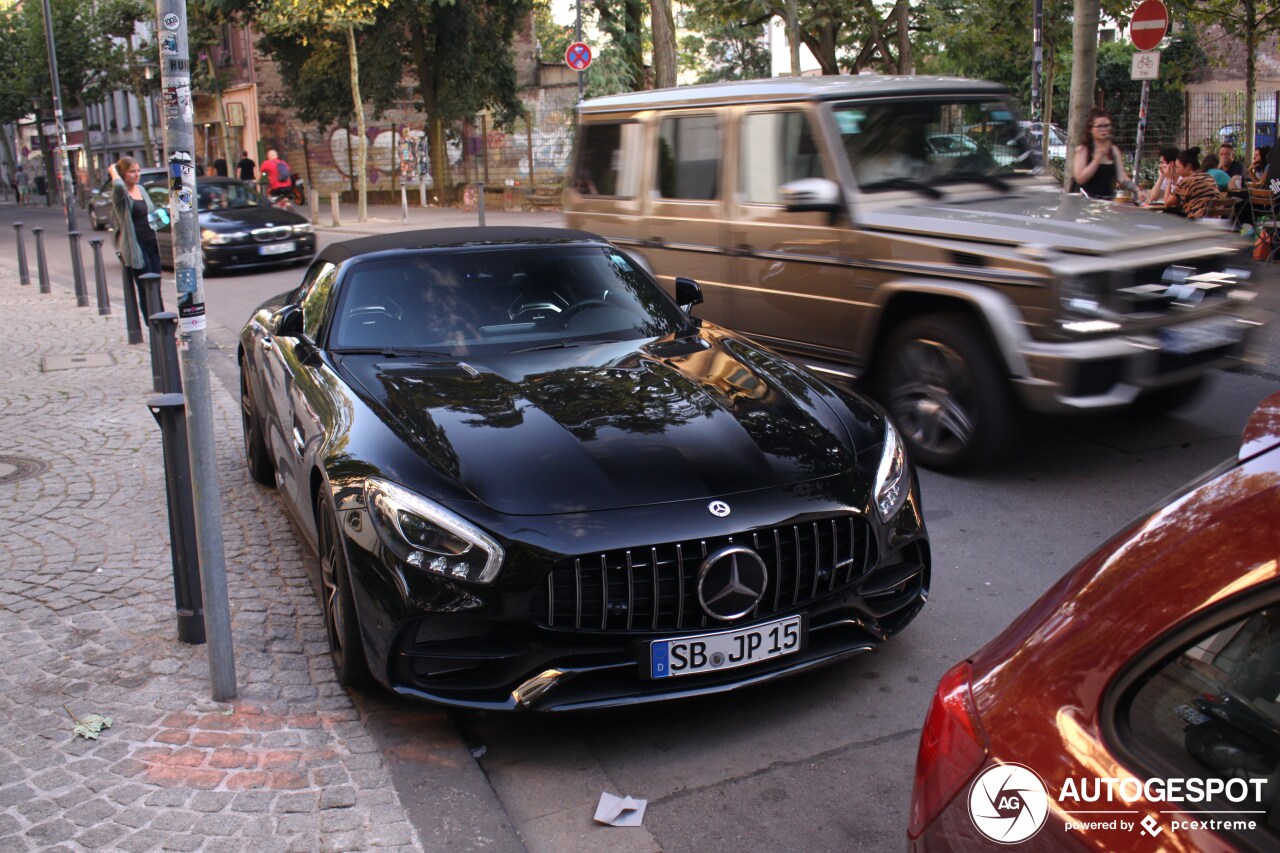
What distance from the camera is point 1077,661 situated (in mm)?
1666

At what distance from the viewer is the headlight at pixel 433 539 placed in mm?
3529

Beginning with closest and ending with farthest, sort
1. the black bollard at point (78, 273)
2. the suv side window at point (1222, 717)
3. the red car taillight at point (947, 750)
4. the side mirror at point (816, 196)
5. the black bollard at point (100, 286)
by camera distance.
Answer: the suv side window at point (1222, 717) → the red car taillight at point (947, 750) → the side mirror at point (816, 196) → the black bollard at point (100, 286) → the black bollard at point (78, 273)

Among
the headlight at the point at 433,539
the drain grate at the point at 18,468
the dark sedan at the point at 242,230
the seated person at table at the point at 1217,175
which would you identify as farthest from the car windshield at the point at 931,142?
the dark sedan at the point at 242,230

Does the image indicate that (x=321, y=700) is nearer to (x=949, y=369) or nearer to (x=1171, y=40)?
(x=949, y=369)

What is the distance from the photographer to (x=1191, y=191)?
13.6 m

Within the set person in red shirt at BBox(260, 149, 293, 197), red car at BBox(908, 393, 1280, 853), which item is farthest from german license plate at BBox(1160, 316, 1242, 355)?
person in red shirt at BBox(260, 149, 293, 197)

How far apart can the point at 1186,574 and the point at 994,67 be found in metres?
46.0

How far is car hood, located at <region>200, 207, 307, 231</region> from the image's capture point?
18.2m

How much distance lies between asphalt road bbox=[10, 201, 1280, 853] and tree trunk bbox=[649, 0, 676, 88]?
1897cm

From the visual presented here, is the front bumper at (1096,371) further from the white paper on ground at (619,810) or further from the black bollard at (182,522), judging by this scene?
the black bollard at (182,522)

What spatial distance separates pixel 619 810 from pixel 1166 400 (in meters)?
5.32

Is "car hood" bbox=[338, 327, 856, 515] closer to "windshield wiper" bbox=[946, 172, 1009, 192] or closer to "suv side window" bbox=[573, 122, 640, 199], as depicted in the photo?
"windshield wiper" bbox=[946, 172, 1009, 192]

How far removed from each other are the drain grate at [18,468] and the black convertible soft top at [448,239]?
8.52ft

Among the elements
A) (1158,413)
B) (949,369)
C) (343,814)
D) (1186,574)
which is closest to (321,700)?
(343,814)
